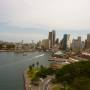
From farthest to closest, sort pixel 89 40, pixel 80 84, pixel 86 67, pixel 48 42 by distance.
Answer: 1. pixel 48 42
2. pixel 89 40
3. pixel 86 67
4. pixel 80 84

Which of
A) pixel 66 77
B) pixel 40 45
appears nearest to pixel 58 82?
pixel 66 77

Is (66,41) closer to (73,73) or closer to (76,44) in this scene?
(76,44)

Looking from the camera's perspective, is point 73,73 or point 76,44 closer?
point 73,73

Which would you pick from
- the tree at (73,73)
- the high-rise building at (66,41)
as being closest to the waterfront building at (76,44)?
the high-rise building at (66,41)

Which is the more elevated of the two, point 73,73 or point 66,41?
point 66,41

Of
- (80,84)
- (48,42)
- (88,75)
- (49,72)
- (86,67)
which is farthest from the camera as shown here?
(48,42)

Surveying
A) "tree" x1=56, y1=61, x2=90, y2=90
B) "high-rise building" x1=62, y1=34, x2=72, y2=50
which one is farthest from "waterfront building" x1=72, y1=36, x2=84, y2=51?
"tree" x1=56, y1=61, x2=90, y2=90

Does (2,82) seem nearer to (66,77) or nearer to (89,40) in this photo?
(66,77)

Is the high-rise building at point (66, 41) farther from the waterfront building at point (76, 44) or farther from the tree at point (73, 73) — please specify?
the tree at point (73, 73)

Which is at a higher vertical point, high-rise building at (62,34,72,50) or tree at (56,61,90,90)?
high-rise building at (62,34,72,50)

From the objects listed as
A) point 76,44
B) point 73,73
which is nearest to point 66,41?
point 76,44

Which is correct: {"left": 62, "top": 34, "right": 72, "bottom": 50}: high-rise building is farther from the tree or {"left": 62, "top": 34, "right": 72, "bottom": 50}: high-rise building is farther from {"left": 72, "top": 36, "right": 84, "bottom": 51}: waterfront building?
the tree
